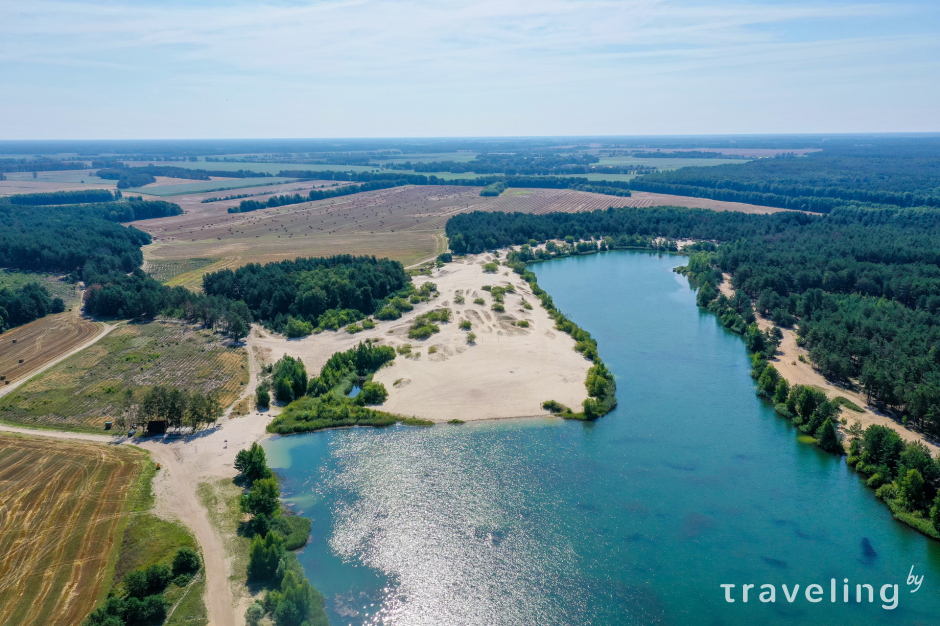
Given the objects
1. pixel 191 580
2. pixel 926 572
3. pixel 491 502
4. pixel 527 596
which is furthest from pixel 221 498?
pixel 926 572

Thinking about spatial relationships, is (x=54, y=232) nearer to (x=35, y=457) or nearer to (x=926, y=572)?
(x=35, y=457)

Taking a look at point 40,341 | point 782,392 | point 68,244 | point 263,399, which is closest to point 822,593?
point 782,392

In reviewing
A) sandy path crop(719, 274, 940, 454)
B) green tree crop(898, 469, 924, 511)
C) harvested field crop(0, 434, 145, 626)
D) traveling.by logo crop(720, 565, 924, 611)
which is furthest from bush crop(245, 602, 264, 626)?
sandy path crop(719, 274, 940, 454)

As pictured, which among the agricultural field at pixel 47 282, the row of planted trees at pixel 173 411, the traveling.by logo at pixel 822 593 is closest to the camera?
the traveling.by logo at pixel 822 593

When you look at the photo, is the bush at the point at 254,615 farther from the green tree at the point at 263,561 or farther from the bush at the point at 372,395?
the bush at the point at 372,395

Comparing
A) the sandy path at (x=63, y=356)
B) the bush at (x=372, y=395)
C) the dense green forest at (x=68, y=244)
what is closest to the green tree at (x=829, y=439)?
the bush at (x=372, y=395)

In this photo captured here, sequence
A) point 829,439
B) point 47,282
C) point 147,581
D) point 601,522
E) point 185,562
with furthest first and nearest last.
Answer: point 47,282
point 829,439
point 601,522
point 185,562
point 147,581

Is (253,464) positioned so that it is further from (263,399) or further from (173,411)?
(263,399)
